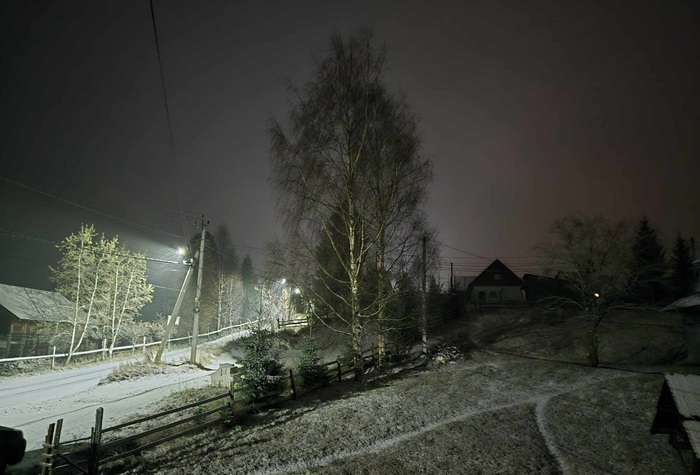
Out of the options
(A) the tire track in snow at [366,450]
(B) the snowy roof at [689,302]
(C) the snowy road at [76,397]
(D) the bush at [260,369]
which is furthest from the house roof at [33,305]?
(B) the snowy roof at [689,302]

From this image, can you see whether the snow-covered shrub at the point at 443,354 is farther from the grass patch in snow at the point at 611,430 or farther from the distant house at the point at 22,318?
the distant house at the point at 22,318

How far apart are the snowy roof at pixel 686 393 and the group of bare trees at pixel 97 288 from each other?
31436mm

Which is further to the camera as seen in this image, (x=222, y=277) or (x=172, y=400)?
(x=222, y=277)

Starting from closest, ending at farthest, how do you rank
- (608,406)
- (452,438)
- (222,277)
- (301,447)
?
(301,447), (452,438), (608,406), (222,277)

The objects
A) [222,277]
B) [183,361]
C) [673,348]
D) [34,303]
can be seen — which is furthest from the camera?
[222,277]

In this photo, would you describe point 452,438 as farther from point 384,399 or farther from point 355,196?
point 355,196

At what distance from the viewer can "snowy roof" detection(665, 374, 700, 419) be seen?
155 inches

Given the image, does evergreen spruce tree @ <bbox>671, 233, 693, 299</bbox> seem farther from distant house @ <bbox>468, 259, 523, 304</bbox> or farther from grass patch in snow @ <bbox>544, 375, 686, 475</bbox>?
grass patch in snow @ <bbox>544, 375, 686, 475</bbox>

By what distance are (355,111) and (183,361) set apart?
21.6 m

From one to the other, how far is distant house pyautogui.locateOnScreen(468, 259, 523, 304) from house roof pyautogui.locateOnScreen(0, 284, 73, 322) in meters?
54.8

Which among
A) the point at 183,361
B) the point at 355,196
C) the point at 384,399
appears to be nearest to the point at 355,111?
the point at 355,196

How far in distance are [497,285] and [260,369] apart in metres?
54.8

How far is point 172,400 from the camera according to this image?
47.5ft

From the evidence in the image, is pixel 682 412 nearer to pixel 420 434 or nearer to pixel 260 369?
pixel 420 434
